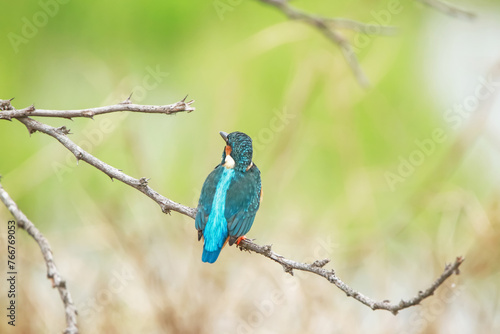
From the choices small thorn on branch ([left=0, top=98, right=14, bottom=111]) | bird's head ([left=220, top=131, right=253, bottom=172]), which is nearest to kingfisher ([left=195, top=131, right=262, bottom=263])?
bird's head ([left=220, top=131, right=253, bottom=172])

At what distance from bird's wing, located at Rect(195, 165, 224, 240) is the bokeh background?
2.22 metres

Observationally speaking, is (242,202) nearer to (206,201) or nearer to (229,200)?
(229,200)

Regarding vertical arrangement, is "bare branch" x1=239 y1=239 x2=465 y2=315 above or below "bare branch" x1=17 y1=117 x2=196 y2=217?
above

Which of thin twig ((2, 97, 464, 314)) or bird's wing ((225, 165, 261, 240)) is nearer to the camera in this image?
thin twig ((2, 97, 464, 314))

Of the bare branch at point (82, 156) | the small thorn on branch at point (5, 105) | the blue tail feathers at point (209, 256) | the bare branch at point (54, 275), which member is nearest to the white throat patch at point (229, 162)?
the blue tail feathers at point (209, 256)

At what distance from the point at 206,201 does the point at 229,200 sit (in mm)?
141

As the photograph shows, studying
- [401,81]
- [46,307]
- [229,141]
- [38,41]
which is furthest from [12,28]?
[229,141]

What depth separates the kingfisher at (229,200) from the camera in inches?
126

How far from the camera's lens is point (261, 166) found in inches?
309

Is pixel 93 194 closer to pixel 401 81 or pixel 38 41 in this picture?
pixel 38 41

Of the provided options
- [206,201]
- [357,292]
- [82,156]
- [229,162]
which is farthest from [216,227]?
[357,292]

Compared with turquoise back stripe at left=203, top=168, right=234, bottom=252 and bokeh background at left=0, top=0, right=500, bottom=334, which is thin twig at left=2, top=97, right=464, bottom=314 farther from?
bokeh background at left=0, top=0, right=500, bottom=334

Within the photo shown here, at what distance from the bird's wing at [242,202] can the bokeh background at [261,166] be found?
85.8 inches

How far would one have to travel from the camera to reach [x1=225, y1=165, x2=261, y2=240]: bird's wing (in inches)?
127
